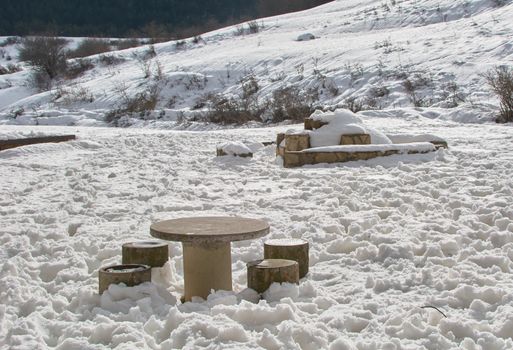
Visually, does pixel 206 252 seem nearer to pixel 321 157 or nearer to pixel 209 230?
pixel 209 230

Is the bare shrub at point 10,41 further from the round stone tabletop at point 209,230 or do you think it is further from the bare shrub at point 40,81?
the round stone tabletop at point 209,230

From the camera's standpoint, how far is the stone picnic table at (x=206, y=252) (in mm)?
3137

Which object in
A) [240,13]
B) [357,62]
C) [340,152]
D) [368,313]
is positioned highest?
[240,13]

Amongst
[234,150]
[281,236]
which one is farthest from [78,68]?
[281,236]

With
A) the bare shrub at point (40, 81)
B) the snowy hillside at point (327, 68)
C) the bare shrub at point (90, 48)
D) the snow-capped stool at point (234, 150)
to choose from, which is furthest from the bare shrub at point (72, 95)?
the snow-capped stool at point (234, 150)

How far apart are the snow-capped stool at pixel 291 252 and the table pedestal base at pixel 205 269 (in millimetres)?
401

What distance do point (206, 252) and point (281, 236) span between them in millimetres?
1161

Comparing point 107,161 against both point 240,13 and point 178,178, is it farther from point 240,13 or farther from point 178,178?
point 240,13

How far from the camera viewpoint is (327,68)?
1627 cm

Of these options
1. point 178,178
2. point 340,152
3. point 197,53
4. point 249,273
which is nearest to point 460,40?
point 197,53

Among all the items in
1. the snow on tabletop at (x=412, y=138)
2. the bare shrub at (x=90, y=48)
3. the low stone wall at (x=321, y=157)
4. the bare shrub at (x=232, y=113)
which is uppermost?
the bare shrub at (x=90, y=48)

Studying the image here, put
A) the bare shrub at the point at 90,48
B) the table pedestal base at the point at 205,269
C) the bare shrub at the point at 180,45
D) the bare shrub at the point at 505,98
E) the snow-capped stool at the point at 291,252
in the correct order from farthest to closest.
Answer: the bare shrub at the point at 90,48 → the bare shrub at the point at 180,45 → the bare shrub at the point at 505,98 → the snow-capped stool at the point at 291,252 → the table pedestal base at the point at 205,269

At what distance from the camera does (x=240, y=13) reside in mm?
48000

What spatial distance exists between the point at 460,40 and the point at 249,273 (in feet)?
46.1
